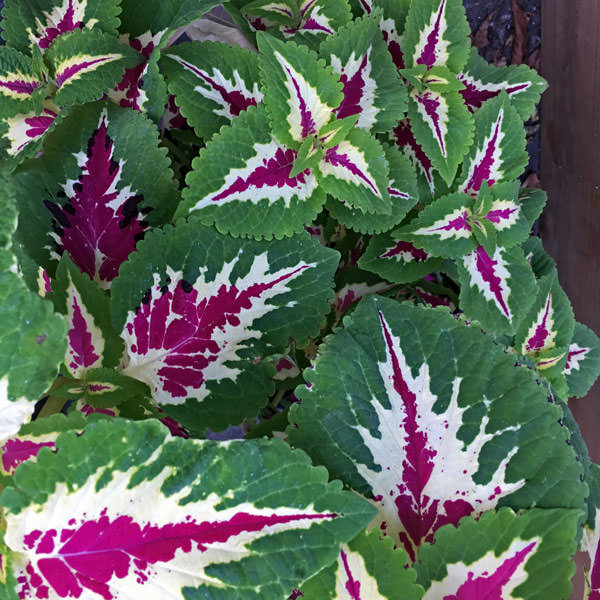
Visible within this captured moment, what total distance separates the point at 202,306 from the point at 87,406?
0.16 m

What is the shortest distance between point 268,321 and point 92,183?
0.82 ft

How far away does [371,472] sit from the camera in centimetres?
62

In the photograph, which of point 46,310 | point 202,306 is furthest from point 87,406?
point 46,310

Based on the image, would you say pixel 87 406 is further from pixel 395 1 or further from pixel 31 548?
pixel 395 1

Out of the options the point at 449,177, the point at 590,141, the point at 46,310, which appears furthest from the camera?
the point at 590,141

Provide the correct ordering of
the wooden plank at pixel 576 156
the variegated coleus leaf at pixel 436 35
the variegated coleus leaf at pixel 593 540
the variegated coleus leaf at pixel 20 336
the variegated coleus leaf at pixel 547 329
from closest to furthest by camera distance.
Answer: the variegated coleus leaf at pixel 20 336 < the variegated coleus leaf at pixel 593 540 < the variegated coleus leaf at pixel 436 35 < the variegated coleus leaf at pixel 547 329 < the wooden plank at pixel 576 156

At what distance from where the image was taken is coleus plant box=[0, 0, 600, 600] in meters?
0.48

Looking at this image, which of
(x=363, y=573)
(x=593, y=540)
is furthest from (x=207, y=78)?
(x=593, y=540)

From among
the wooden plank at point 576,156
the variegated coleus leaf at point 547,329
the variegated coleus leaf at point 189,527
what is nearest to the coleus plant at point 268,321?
the variegated coleus leaf at point 189,527

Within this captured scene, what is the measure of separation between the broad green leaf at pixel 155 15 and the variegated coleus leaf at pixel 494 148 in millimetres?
345

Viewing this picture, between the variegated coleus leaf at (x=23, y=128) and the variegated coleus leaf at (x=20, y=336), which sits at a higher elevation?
the variegated coleus leaf at (x=23, y=128)

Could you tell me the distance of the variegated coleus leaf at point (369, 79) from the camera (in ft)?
2.41

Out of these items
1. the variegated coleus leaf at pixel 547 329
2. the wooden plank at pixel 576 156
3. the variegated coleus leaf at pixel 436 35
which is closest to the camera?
the variegated coleus leaf at pixel 436 35

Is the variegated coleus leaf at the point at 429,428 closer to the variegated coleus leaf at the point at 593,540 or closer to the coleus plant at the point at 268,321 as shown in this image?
the coleus plant at the point at 268,321
